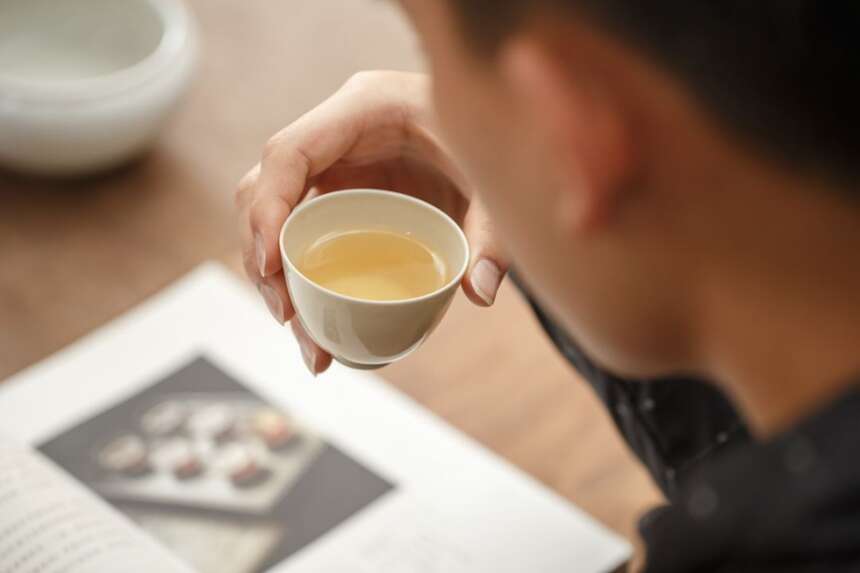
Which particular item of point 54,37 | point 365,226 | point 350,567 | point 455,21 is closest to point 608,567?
point 350,567

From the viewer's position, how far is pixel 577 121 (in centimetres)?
39

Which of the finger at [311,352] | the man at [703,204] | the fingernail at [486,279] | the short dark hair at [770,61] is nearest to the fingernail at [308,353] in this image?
the finger at [311,352]

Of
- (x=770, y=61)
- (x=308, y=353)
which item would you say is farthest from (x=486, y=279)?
(x=770, y=61)

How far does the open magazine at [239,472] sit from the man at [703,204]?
11.6 inches

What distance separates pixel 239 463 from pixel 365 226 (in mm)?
208

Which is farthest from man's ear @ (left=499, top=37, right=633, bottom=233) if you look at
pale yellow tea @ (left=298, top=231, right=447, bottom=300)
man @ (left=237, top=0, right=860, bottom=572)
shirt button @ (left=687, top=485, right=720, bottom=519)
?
pale yellow tea @ (left=298, top=231, right=447, bottom=300)

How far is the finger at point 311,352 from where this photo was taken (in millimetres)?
691

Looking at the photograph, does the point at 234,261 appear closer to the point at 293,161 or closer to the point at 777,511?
the point at 293,161

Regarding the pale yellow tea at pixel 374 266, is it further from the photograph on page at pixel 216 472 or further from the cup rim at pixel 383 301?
the photograph on page at pixel 216 472

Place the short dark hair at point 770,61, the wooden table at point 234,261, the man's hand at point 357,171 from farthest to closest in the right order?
the wooden table at point 234,261
the man's hand at point 357,171
the short dark hair at point 770,61

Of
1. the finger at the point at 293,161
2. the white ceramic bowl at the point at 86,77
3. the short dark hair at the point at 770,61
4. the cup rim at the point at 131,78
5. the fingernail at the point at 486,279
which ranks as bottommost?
the white ceramic bowl at the point at 86,77

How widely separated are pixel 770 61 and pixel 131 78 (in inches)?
24.8

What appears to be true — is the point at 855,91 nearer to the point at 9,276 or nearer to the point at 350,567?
the point at 350,567

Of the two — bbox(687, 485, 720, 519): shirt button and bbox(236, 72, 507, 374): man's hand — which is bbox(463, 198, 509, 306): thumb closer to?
bbox(236, 72, 507, 374): man's hand
